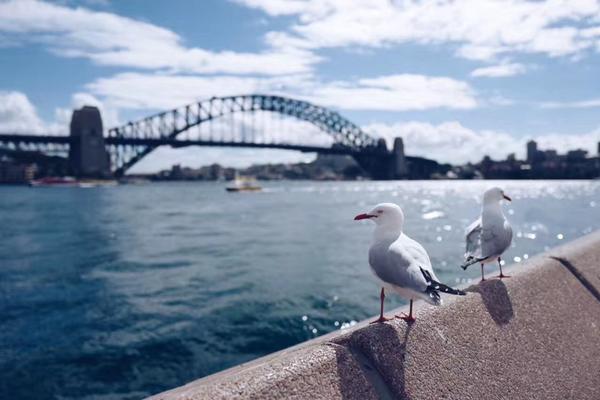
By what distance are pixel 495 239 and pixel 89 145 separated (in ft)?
255

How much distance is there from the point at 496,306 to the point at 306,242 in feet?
47.7

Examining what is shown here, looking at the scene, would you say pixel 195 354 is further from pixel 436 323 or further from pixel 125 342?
pixel 436 323

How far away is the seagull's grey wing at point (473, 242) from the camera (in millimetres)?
2576

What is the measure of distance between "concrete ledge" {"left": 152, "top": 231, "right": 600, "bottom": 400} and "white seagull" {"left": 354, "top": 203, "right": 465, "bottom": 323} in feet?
0.29

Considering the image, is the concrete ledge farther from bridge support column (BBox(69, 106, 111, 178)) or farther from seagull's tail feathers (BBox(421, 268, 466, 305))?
bridge support column (BBox(69, 106, 111, 178))

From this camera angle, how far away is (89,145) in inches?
2876

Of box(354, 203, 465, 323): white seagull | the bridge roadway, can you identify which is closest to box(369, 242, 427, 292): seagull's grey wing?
box(354, 203, 465, 323): white seagull

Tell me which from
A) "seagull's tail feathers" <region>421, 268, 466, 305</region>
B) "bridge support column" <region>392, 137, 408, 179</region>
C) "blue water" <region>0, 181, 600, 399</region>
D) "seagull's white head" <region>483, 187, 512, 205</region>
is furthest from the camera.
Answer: "bridge support column" <region>392, 137, 408, 179</region>

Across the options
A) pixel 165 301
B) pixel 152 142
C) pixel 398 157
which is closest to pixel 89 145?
pixel 152 142

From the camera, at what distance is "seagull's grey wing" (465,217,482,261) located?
8.45 feet

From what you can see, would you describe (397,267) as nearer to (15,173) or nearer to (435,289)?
(435,289)

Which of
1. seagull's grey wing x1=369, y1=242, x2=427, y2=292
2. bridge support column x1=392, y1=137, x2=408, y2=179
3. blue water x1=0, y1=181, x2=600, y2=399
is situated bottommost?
blue water x1=0, y1=181, x2=600, y2=399

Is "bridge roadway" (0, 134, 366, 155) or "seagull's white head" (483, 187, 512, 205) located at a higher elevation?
"bridge roadway" (0, 134, 366, 155)

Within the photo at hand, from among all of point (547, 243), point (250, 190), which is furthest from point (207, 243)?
point (250, 190)
